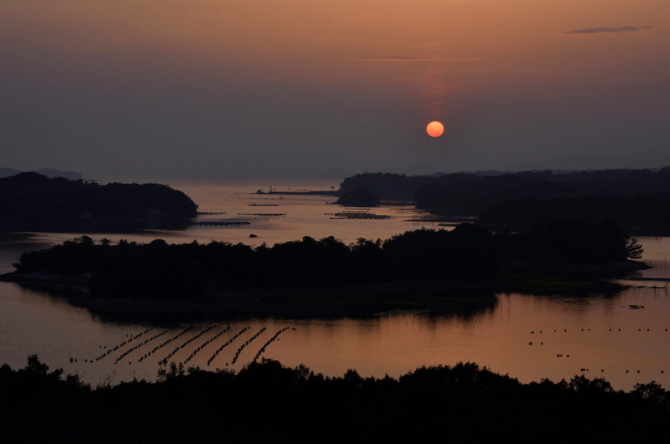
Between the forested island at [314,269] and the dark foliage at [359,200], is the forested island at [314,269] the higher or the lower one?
the lower one

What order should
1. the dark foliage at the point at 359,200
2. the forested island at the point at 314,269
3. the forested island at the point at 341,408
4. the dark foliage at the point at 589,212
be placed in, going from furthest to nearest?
the dark foliage at the point at 359,200 < the dark foliage at the point at 589,212 < the forested island at the point at 314,269 < the forested island at the point at 341,408

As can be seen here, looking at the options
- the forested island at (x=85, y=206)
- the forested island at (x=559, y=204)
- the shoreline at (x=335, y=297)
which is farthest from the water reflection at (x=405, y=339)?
the forested island at (x=85, y=206)

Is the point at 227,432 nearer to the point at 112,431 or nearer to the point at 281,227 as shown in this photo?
the point at 112,431

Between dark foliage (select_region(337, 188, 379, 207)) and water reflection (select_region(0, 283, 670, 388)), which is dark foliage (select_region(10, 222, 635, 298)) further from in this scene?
dark foliage (select_region(337, 188, 379, 207))

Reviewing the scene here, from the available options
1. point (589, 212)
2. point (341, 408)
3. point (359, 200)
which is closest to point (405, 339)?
point (341, 408)

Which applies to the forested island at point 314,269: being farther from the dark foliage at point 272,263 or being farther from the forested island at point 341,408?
the forested island at point 341,408

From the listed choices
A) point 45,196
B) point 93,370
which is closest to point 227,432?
point 93,370

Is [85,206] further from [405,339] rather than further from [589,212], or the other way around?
[405,339]

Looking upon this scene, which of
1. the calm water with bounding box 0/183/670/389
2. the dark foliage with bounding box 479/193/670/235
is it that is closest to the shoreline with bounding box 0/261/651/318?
the calm water with bounding box 0/183/670/389
